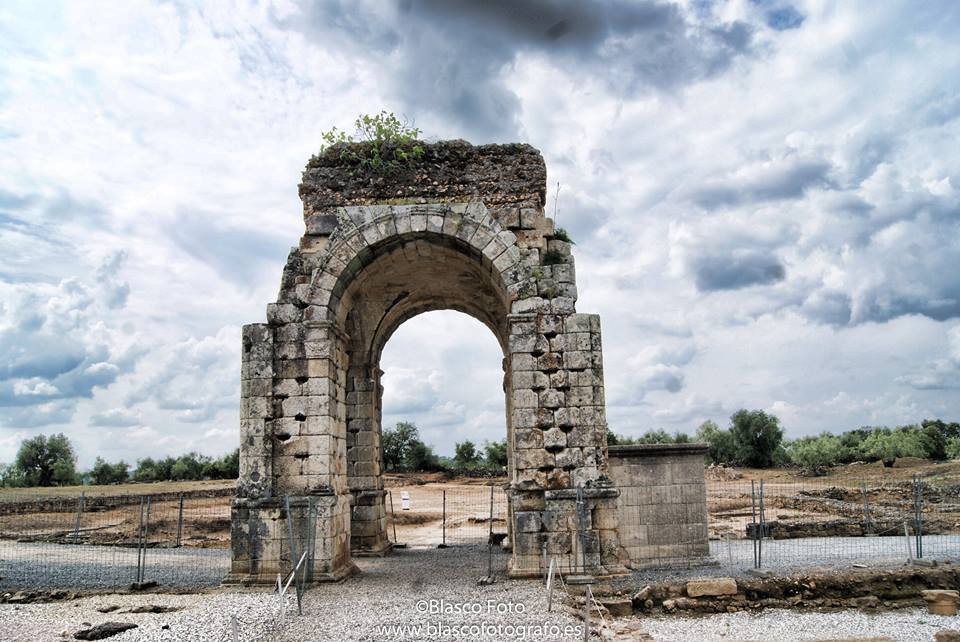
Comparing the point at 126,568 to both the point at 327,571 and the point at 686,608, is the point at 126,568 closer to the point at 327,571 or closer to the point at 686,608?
the point at 327,571

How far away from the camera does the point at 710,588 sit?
9.33m

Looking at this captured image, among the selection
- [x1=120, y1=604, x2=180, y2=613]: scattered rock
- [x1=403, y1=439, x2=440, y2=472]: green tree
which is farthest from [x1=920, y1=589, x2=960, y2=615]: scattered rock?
[x1=403, y1=439, x2=440, y2=472]: green tree

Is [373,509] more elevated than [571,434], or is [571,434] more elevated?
[571,434]

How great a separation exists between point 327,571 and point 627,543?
16.5 feet

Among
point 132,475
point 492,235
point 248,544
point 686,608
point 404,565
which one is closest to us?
point 686,608

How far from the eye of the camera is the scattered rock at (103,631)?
7.78 meters

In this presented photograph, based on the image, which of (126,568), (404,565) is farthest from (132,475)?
(404,565)

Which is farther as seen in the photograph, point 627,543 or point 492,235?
point 627,543

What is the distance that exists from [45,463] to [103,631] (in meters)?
38.6

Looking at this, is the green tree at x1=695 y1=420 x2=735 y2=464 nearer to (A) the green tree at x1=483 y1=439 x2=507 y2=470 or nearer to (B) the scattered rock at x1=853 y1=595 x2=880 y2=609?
(A) the green tree at x1=483 y1=439 x2=507 y2=470

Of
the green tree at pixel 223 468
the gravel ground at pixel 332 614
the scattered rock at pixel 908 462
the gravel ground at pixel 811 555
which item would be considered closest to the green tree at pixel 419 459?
the green tree at pixel 223 468

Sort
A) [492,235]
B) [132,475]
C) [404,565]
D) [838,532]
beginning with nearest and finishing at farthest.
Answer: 1. [492,235]
2. [404,565]
3. [838,532]
4. [132,475]

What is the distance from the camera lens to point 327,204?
1173cm

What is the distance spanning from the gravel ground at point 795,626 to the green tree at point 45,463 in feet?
132
